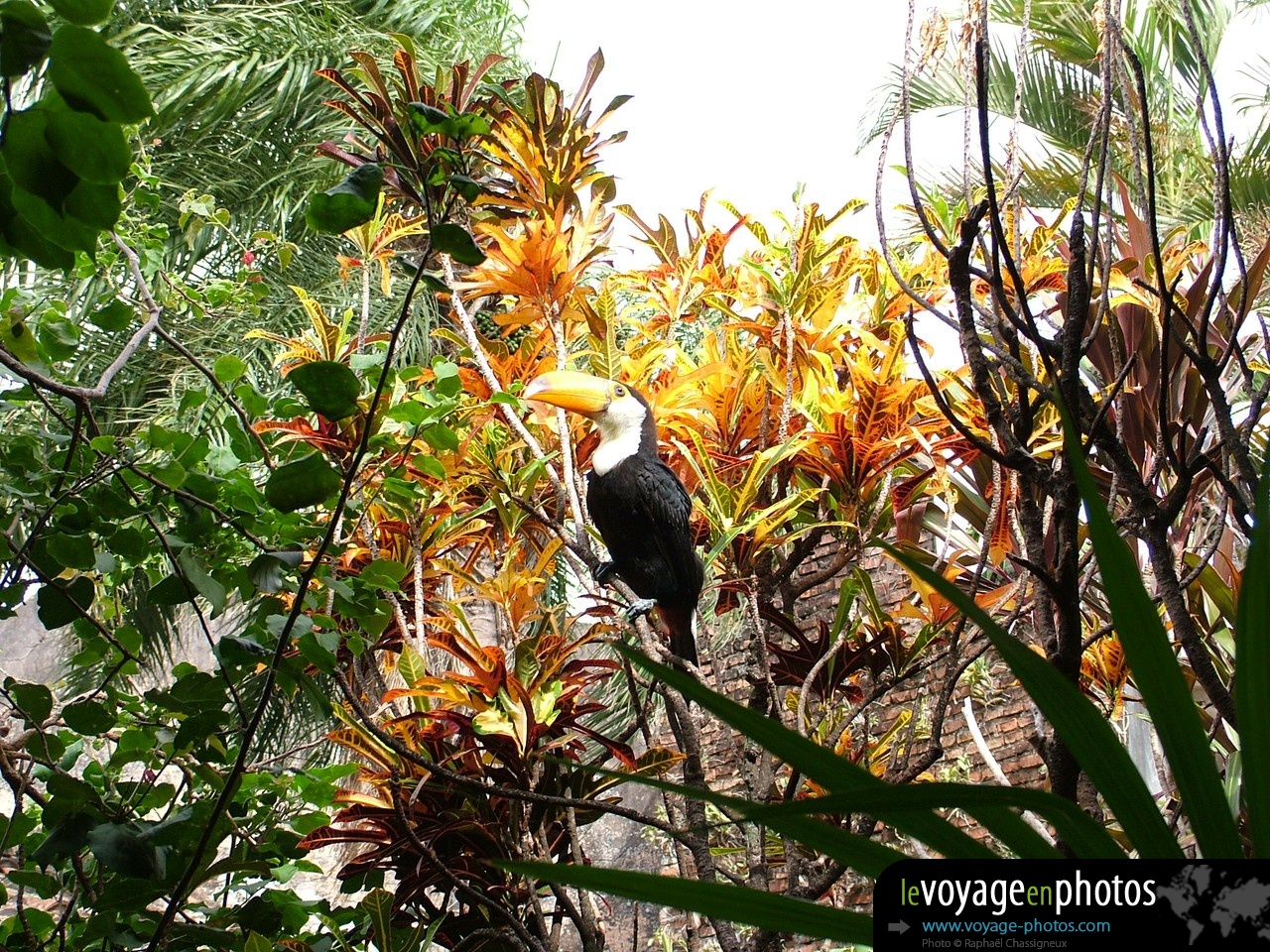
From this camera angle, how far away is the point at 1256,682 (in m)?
0.39

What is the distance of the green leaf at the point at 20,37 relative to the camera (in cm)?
45

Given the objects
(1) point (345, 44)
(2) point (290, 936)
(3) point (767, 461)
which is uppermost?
(1) point (345, 44)

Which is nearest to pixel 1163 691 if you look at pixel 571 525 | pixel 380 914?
pixel 380 914

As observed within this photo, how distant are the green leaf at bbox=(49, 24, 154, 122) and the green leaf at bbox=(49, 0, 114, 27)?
0.01 metres

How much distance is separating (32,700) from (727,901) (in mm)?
770

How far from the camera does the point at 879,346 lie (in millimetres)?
1547

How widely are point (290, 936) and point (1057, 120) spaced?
6830 mm

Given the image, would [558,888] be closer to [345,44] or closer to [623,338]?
[623,338]

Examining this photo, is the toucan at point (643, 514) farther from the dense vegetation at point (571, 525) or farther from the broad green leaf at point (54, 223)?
the broad green leaf at point (54, 223)

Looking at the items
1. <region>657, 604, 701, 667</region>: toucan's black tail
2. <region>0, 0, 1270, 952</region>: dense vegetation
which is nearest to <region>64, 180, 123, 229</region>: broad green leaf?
<region>0, 0, 1270, 952</region>: dense vegetation

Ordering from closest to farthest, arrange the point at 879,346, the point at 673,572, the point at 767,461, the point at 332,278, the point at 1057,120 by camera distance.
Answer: the point at 767,461
the point at 879,346
the point at 673,572
the point at 332,278
the point at 1057,120

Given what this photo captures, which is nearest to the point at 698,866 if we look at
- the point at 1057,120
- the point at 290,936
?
the point at 290,936

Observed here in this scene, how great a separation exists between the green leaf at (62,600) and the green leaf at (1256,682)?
2.85 feet

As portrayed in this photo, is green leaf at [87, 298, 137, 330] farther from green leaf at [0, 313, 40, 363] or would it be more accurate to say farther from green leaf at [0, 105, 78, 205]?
green leaf at [0, 105, 78, 205]
